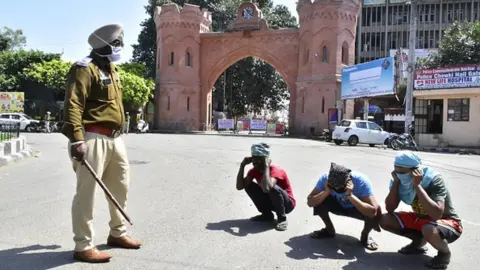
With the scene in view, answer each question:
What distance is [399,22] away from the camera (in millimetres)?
62625

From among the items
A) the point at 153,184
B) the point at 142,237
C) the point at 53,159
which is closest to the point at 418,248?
the point at 142,237

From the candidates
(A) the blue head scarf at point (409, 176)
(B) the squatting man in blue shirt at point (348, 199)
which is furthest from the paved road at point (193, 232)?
(A) the blue head scarf at point (409, 176)

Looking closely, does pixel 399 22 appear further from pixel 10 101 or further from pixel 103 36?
pixel 103 36

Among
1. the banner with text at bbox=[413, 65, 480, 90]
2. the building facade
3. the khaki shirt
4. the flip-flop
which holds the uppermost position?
the building facade

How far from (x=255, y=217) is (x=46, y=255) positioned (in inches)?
98.7

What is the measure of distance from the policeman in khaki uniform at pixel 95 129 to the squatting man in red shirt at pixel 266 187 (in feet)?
5.22

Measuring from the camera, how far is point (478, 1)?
194ft

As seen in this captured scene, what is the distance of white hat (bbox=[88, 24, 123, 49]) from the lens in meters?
A: 4.09

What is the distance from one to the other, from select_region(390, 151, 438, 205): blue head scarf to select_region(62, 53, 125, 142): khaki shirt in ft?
8.49

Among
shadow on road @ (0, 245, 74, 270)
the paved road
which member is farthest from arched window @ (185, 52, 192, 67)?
shadow on road @ (0, 245, 74, 270)

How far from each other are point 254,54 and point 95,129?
3751cm

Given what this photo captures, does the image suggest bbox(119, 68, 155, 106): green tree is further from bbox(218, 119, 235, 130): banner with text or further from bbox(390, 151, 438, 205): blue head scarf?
bbox(390, 151, 438, 205): blue head scarf

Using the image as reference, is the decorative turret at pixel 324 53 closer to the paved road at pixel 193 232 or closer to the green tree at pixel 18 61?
the green tree at pixel 18 61

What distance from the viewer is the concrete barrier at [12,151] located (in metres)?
10.9
